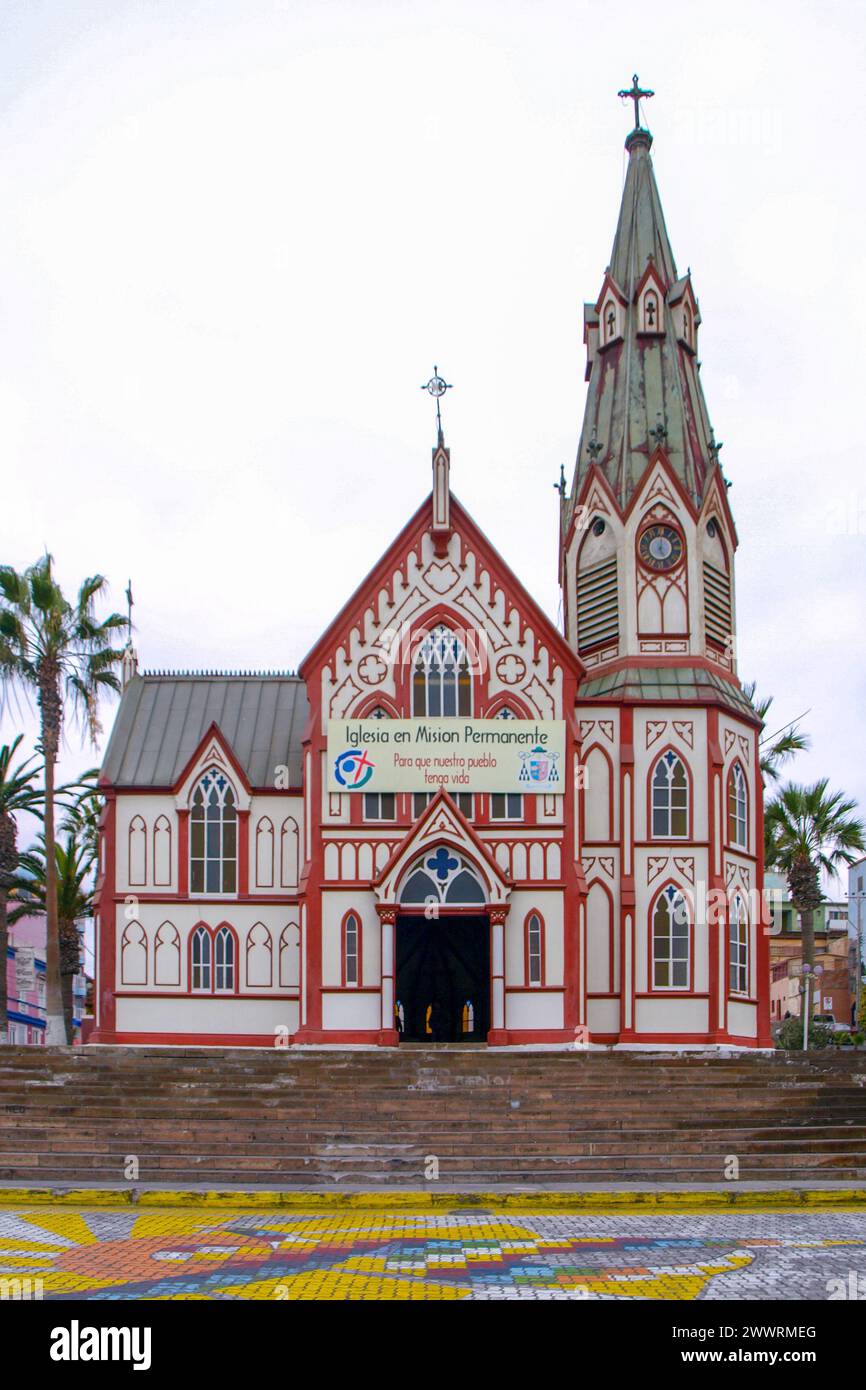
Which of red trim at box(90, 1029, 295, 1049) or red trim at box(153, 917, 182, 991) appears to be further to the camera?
red trim at box(153, 917, 182, 991)

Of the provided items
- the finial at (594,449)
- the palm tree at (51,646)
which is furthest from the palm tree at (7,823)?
the finial at (594,449)

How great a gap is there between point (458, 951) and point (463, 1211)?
21.8 metres

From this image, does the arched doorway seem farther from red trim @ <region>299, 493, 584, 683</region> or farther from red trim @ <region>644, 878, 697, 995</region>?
red trim @ <region>299, 493, 584, 683</region>

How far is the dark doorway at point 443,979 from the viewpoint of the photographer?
4456 centimetres

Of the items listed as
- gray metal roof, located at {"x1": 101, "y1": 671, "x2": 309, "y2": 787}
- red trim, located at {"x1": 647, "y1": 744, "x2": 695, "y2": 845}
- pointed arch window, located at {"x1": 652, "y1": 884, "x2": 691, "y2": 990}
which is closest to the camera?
pointed arch window, located at {"x1": 652, "y1": 884, "x2": 691, "y2": 990}

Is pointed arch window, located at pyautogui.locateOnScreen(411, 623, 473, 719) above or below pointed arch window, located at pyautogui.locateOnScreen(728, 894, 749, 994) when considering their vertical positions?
above

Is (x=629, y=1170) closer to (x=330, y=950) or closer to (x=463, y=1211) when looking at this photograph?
(x=463, y=1211)

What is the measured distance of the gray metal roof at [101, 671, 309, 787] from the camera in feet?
147

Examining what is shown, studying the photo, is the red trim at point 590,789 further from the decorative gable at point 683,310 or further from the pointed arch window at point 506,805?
the decorative gable at point 683,310

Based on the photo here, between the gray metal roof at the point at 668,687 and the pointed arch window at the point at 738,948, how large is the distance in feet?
17.9

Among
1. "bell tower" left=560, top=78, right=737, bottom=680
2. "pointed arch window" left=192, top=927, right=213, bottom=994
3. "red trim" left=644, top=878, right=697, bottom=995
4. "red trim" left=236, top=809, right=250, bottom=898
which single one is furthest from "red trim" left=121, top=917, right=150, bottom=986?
"bell tower" left=560, top=78, right=737, bottom=680

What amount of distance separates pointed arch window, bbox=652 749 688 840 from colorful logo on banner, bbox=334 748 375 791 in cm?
777

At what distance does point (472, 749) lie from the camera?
4172cm
